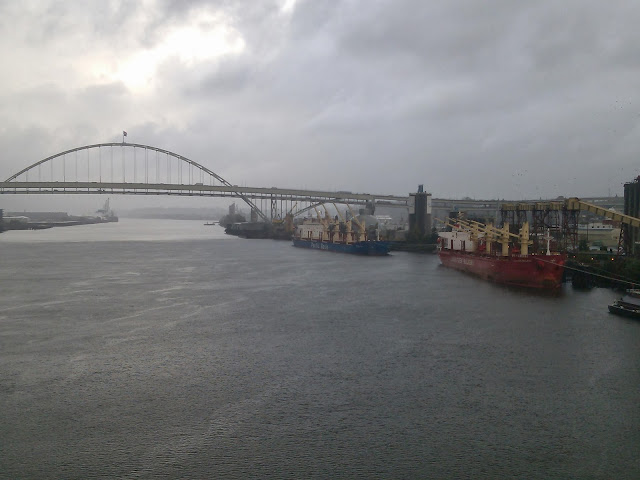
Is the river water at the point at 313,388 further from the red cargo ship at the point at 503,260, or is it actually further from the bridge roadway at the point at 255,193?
the bridge roadway at the point at 255,193

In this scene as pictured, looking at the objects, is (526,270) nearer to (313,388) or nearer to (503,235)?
(503,235)

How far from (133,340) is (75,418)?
2.49m

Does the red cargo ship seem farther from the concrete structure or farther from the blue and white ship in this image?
the blue and white ship

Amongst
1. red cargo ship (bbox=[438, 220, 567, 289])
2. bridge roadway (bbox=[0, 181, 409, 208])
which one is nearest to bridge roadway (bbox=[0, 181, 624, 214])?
bridge roadway (bbox=[0, 181, 409, 208])

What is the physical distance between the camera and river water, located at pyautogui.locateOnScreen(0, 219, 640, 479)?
3.96 metres

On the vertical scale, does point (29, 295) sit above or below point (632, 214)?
below

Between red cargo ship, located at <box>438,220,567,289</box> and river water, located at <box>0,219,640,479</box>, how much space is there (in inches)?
91.6

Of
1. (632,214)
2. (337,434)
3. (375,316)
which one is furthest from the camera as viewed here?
(632,214)

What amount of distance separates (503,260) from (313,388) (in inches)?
379

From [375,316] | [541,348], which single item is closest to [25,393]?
[375,316]

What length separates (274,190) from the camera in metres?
37.7

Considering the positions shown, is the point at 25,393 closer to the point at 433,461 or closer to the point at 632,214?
the point at 433,461

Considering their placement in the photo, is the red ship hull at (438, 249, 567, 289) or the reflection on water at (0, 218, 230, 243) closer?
the red ship hull at (438, 249, 567, 289)

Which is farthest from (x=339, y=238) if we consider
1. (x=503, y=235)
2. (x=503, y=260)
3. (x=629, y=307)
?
(x=629, y=307)
